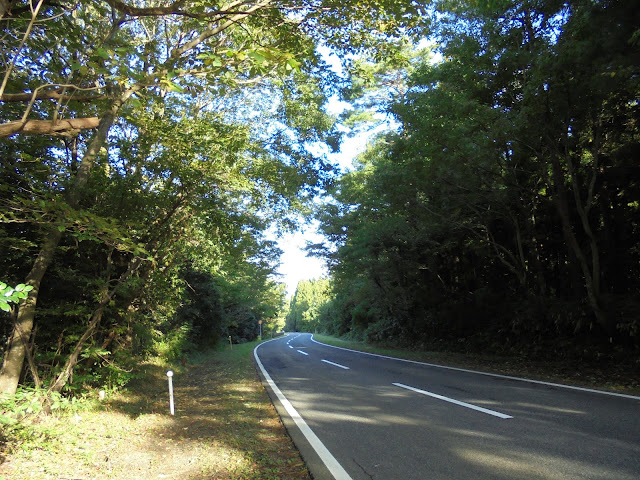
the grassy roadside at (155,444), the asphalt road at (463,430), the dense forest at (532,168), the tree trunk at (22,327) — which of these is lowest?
the grassy roadside at (155,444)

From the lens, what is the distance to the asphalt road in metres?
3.80

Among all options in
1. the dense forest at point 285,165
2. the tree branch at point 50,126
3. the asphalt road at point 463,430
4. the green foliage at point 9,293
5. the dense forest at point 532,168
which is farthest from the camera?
the dense forest at point 532,168

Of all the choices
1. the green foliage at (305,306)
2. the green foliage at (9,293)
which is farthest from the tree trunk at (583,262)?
the green foliage at (305,306)

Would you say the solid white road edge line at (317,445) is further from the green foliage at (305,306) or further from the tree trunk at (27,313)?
the green foliage at (305,306)

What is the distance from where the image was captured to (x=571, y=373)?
9.84 metres

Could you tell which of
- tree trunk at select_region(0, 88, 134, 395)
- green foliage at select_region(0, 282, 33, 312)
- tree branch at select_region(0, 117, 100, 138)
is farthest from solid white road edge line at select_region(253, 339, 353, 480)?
tree trunk at select_region(0, 88, 134, 395)

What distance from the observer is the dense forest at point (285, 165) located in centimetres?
498

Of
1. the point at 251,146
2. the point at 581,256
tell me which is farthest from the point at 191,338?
the point at 581,256

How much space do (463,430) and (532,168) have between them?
1103 centimetres

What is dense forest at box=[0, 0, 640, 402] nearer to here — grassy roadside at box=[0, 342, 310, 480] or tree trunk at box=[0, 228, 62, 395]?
tree trunk at box=[0, 228, 62, 395]

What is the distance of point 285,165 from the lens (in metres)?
10.8

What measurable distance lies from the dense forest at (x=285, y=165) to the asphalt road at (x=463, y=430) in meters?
3.57

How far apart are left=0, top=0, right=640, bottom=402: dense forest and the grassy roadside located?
1.08 meters

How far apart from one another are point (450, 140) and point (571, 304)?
6579 millimetres
